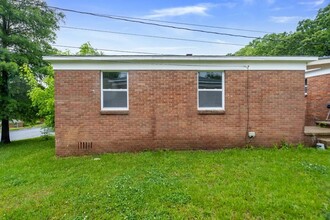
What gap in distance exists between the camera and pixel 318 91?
34.6 feet

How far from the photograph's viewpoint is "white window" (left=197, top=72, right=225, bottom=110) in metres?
7.93

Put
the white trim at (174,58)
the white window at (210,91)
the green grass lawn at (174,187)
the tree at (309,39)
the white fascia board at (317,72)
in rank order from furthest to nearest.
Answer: the tree at (309,39), the white fascia board at (317,72), the white window at (210,91), the white trim at (174,58), the green grass lawn at (174,187)

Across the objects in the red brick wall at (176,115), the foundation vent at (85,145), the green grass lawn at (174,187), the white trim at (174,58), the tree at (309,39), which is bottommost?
the green grass lawn at (174,187)

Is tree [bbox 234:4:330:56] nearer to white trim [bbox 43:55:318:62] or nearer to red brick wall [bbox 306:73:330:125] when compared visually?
red brick wall [bbox 306:73:330:125]

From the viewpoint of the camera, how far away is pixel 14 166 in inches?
281

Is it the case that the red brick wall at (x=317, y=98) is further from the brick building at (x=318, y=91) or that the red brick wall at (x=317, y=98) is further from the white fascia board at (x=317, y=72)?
the white fascia board at (x=317, y=72)

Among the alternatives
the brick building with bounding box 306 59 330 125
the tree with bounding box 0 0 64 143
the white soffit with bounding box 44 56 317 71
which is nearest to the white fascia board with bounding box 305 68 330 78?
the brick building with bounding box 306 59 330 125

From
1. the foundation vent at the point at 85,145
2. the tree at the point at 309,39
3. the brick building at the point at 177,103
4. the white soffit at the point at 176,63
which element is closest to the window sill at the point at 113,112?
the brick building at the point at 177,103

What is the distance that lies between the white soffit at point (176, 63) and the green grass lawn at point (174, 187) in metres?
3.04

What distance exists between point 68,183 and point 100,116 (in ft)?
9.56

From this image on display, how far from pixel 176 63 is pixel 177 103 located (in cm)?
141

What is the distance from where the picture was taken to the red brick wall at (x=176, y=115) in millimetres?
7582

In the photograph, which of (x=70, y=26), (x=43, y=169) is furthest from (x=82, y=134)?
(x=70, y=26)

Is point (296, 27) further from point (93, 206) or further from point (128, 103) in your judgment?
point (93, 206)
